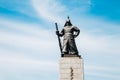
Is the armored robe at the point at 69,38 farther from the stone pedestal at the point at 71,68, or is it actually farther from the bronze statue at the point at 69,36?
the stone pedestal at the point at 71,68

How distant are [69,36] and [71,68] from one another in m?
2.22

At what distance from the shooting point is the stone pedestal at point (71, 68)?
19.0 meters

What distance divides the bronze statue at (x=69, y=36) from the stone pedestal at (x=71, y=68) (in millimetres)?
683

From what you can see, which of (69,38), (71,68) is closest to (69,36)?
(69,38)

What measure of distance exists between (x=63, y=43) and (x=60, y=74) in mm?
2237

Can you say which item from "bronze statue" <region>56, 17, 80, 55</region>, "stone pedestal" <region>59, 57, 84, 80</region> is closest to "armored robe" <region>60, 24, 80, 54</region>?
"bronze statue" <region>56, 17, 80, 55</region>

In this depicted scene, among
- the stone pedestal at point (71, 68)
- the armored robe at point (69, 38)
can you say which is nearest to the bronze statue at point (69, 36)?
the armored robe at point (69, 38)

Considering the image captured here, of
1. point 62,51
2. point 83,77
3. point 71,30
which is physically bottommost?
point 83,77

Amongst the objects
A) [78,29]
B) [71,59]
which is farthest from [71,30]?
[71,59]

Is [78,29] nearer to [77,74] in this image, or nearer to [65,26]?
[65,26]

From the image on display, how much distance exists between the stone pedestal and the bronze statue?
2.24 feet

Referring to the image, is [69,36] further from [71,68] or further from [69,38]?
[71,68]

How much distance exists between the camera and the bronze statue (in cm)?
2009

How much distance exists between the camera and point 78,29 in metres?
20.4
